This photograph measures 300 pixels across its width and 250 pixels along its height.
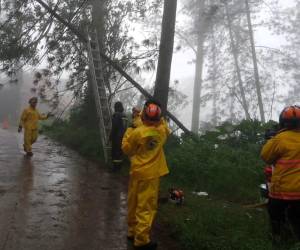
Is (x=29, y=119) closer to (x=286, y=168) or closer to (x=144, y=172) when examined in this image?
(x=144, y=172)

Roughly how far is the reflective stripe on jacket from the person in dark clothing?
16.5 feet

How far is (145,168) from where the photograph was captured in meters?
5.79

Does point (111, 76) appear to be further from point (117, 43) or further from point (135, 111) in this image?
point (135, 111)

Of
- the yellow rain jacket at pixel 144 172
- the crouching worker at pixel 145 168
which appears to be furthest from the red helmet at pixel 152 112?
the yellow rain jacket at pixel 144 172

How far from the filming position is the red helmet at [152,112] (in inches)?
228

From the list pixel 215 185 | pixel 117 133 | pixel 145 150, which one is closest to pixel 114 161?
pixel 117 133

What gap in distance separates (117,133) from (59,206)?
12.2ft

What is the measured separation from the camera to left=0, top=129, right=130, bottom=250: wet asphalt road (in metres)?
6.02

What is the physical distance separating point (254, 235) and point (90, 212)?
2897 mm

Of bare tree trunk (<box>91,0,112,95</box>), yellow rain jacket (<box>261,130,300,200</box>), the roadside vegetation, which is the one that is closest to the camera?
yellow rain jacket (<box>261,130,300,200</box>)

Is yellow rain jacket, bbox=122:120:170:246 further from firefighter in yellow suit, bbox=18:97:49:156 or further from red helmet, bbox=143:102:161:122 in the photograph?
firefighter in yellow suit, bbox=18:97:49:156

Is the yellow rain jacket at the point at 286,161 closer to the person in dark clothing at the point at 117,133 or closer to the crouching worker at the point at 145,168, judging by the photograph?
the crouching worker at the point at 145,168

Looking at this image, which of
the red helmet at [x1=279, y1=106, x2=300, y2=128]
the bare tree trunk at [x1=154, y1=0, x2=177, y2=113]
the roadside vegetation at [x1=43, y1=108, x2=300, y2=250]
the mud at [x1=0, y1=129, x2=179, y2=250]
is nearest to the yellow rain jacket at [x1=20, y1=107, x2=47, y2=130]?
the mud at [x1=0, y1=129, x2=179, y2=250]

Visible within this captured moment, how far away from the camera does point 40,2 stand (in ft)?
43.5
